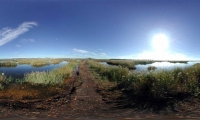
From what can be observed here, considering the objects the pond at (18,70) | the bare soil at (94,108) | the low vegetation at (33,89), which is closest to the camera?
the bare soil at (94,108)

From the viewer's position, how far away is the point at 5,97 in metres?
6.04

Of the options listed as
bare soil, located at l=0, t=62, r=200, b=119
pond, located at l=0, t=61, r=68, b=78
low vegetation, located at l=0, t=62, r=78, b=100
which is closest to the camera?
bare soil, located at l=0, t=62, r=200, b=119

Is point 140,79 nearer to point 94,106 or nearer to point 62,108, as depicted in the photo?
point 94,106

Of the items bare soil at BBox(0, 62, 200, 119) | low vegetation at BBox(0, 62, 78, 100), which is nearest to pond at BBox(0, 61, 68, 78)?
low vegetation at BBox(0, 62, 78, 100)

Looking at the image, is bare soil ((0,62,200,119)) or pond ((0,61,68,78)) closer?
bare soil ((0,62,200,119))

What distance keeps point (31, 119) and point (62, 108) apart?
1.54 metres

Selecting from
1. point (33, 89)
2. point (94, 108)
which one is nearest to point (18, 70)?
point (33, 89)

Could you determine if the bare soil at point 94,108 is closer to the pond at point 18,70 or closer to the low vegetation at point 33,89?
the low vegetation at point 33,89

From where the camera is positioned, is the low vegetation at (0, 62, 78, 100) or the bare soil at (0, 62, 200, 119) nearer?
the bare soil at (0, 62, 200, 119)

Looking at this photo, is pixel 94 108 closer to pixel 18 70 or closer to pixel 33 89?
pixel 33 89

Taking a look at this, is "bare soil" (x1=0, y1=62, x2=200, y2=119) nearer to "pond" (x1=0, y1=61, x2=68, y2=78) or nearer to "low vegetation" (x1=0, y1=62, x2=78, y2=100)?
"low vegetation" (x1=0, y1=62, x2=78, y2=100)

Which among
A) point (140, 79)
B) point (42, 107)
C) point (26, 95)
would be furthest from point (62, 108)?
point (140, 79)

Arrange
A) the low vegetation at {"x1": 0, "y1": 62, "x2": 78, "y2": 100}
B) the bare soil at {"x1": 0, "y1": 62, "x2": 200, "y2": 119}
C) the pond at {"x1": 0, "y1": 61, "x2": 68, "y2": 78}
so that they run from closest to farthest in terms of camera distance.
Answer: the bare soil at {"x1": 0, "y1": 62, "x2": 200, "y2": 119} → the low vegetation at {"x1": 0, "y1": 62, "x2": 78, "y2": 100} → the pond at {"x1": 0, "y1": 61, "x2": 68, "y2": 78}

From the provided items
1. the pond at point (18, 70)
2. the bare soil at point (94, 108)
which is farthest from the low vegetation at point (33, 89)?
the pond at point (18, 70)
